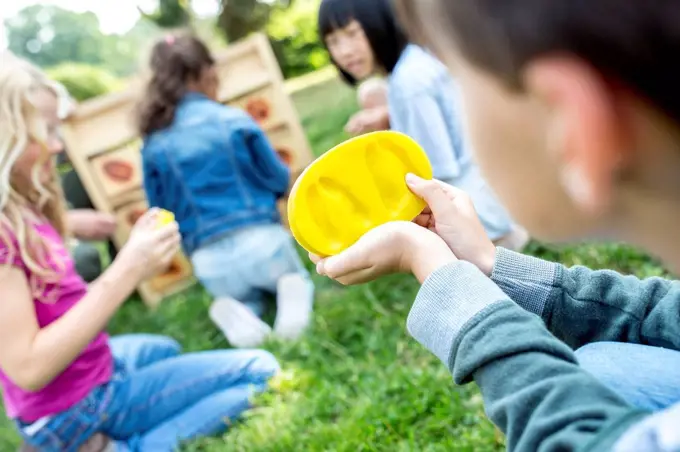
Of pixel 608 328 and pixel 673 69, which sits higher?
pixel 673 69

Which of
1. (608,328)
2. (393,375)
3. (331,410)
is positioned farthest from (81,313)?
(608,328)

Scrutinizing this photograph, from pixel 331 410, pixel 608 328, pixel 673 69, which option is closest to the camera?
pixel 673 69

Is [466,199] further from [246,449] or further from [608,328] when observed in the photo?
[246,449]

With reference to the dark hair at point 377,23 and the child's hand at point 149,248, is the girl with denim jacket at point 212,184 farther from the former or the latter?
the child's hand at point 149,248

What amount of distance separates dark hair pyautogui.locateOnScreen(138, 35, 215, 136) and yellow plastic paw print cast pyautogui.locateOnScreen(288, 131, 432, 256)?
70.9 inches

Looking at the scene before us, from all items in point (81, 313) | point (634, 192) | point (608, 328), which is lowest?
point (608, 328)

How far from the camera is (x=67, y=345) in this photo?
1583 mm

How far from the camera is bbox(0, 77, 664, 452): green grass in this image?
1.54 meters

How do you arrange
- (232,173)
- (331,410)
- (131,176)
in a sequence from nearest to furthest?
(331,410) < (232,173) < (131,176)

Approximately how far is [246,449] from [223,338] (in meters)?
0.91

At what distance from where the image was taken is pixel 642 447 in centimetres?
55

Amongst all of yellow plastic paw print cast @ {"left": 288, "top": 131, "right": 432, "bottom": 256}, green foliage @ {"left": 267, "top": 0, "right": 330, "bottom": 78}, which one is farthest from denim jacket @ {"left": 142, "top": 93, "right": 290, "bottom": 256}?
green foliage @ {"left": 267, "top": 0, "right": 330, "bottom": 78}

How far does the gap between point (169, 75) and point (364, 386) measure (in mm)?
1675

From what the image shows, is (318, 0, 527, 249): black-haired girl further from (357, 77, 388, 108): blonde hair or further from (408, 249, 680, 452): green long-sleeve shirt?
(408, 249, 680, 452): green long-sleeve shirt
